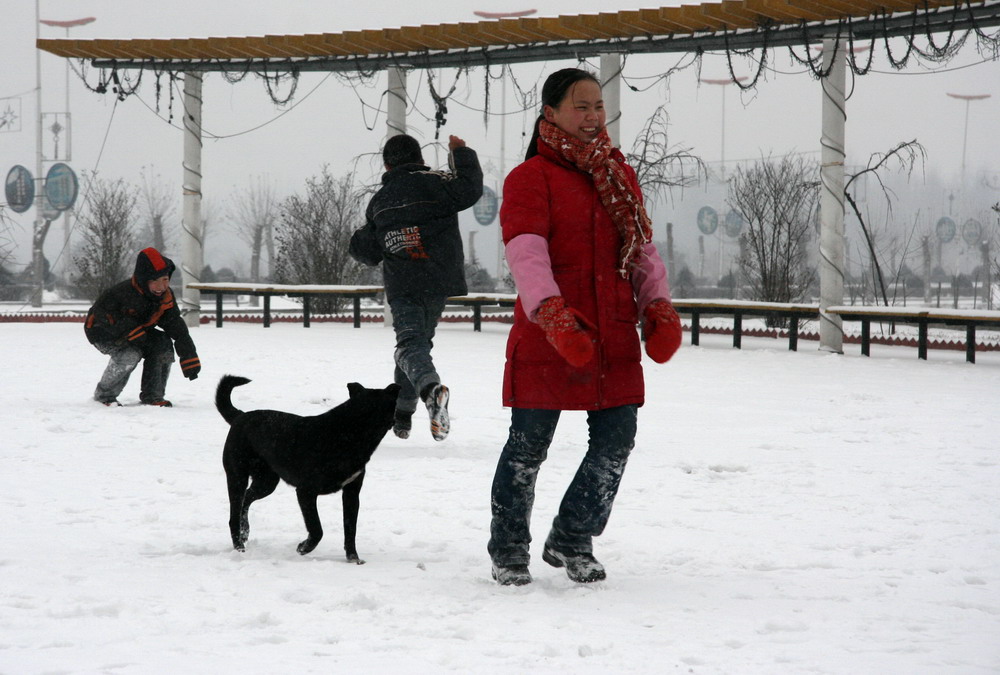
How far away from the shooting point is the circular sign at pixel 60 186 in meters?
29.0

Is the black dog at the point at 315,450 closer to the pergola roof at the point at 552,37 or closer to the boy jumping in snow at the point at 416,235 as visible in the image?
the boy jumping in snow at the point at 416,235

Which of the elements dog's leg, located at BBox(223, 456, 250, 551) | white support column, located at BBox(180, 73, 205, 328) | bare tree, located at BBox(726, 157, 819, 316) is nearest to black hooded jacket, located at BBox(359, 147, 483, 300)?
dog's leg, located at BBox(223, 456, 250, 551)

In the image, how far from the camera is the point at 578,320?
315 centimetres

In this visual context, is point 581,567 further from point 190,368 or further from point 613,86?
point 613,86

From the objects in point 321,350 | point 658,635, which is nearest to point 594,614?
point 658,635

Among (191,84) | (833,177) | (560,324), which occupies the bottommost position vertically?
(560,324)

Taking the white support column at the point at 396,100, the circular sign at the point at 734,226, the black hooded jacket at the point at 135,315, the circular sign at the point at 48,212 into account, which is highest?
the white support column at the point at 396,100

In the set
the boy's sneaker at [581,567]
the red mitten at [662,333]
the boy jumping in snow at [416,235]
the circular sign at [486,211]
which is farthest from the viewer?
the circular sign at [486,211]

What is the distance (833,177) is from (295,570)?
37.1 feet

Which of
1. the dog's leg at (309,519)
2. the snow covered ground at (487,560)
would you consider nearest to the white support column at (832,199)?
the snow covered ground at (487,560)

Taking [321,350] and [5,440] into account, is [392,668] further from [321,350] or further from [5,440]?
[321,350]

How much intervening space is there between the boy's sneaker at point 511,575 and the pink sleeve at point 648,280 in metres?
1.00

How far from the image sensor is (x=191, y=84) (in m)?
16.8

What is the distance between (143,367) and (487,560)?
4943 millimetres
